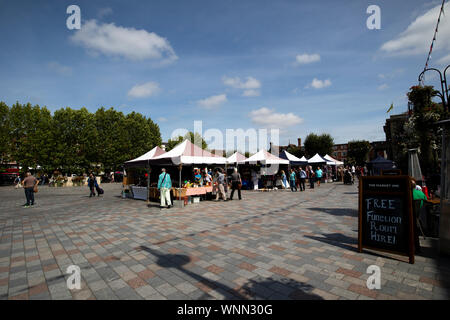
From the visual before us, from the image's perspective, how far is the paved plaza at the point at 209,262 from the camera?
9.47ft

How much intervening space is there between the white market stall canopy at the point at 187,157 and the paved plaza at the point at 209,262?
436 cm

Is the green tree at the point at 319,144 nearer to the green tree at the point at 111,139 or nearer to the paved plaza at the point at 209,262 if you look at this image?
the green tree at the point at 111,139

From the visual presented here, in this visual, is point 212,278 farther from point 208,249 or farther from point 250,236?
point 250,236

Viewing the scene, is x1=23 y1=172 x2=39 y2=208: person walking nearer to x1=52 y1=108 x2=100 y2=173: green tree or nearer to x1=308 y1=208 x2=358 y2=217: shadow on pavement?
x1=308 y1=208 x2=358 y2=217: shadow on pavement

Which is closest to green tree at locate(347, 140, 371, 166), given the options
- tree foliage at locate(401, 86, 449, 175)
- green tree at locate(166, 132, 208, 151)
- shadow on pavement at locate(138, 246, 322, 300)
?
green tree at locate(166, 132, 208, 151)

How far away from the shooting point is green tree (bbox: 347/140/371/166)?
187 feet

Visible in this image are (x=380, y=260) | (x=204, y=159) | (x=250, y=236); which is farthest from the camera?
(x=204, y=159)

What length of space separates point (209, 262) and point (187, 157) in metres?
7.56

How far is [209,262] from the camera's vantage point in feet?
12.5

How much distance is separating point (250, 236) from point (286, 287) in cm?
232

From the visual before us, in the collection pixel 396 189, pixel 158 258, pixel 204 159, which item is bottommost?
pixel 158 258

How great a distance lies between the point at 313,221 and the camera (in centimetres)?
659

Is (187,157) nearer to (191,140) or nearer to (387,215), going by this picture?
(387,215)
